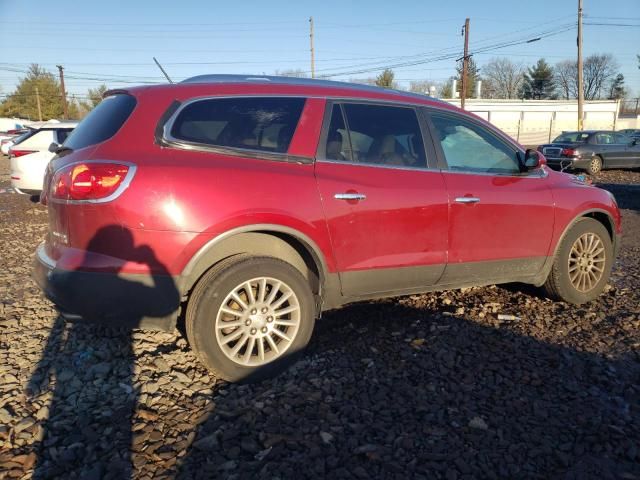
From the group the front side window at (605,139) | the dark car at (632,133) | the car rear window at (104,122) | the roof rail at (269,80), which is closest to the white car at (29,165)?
the car rear window at (104,122)

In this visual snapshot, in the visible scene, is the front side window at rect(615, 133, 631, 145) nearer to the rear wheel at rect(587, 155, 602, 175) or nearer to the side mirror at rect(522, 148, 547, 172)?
the rear wheel at rect(587, 155, 602, 175)

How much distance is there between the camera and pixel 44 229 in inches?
319

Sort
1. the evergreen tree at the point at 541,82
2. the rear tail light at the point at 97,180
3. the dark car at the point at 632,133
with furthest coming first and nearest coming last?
the evergreen tree at the point at 541,82
the dark car at the point at 632,133
the rear tail light at the point at 97,180

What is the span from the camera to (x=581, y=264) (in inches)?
181

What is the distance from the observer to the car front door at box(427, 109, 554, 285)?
12.6ft

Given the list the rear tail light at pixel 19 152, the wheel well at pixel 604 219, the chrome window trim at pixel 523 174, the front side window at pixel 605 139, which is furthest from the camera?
the front side window at pixel 605 139

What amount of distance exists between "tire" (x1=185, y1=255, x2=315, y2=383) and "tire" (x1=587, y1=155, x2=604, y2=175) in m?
16.6

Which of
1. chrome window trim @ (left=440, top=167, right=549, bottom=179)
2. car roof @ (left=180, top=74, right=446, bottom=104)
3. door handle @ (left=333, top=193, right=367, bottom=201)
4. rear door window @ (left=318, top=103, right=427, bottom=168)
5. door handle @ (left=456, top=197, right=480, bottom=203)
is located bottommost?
door handle @ (left=456, top=197, right=480, bottom=203)

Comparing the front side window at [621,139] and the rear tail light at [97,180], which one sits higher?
the front side window at [621,139]

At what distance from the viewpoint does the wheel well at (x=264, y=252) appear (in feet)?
9.78

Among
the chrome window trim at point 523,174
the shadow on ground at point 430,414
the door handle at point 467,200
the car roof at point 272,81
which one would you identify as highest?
the car roof at point 272,81

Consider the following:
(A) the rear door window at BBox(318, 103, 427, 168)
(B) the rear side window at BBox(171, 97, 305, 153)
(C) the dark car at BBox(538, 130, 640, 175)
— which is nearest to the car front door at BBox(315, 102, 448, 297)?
(A) the rear door window at BBox(318, 103, 427, 168)

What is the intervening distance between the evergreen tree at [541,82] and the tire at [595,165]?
224 feet

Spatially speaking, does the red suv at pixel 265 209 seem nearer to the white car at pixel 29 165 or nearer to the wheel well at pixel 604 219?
the wheel well at pixel 604 219
